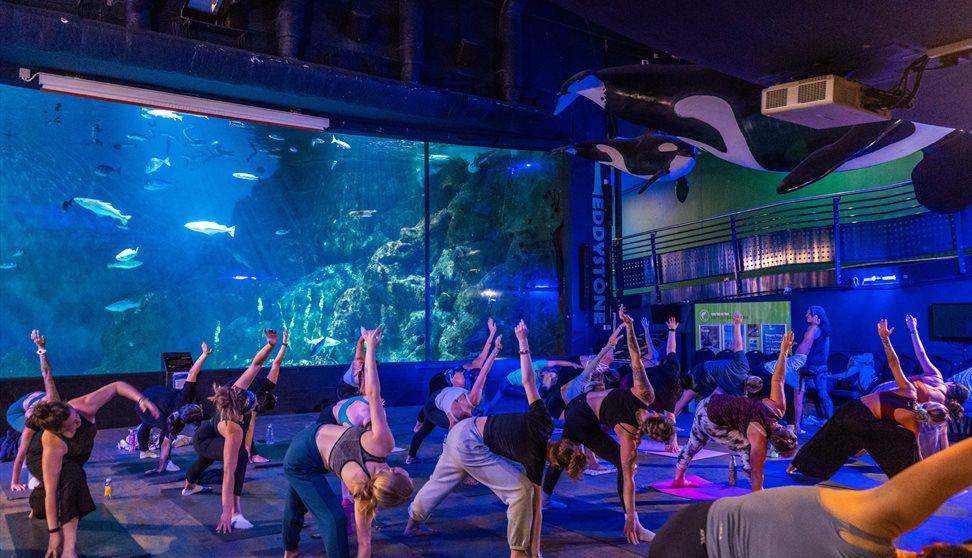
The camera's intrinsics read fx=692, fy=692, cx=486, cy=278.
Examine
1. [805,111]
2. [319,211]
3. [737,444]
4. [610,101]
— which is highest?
[319,211]

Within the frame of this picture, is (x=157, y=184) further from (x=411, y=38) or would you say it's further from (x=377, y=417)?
(x=377, y=417)

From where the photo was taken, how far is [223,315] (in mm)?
39531

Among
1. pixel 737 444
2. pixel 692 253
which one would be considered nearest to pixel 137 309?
pixel 692 253

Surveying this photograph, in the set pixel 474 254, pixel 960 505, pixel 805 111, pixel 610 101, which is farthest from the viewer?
pixel 474 254

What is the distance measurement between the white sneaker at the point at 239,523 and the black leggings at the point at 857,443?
18.0ft

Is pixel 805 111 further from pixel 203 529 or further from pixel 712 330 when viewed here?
pixel 712 330

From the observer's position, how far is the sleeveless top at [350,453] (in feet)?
14.5

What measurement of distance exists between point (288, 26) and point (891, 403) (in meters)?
11.2

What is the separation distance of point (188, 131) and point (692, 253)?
28579 mm

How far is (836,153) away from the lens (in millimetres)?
6047

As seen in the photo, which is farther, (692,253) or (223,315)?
(223,315)

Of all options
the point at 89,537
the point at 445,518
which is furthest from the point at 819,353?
the point at 89,537

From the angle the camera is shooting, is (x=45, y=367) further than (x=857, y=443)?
No

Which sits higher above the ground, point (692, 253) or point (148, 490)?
point (692, 253)
